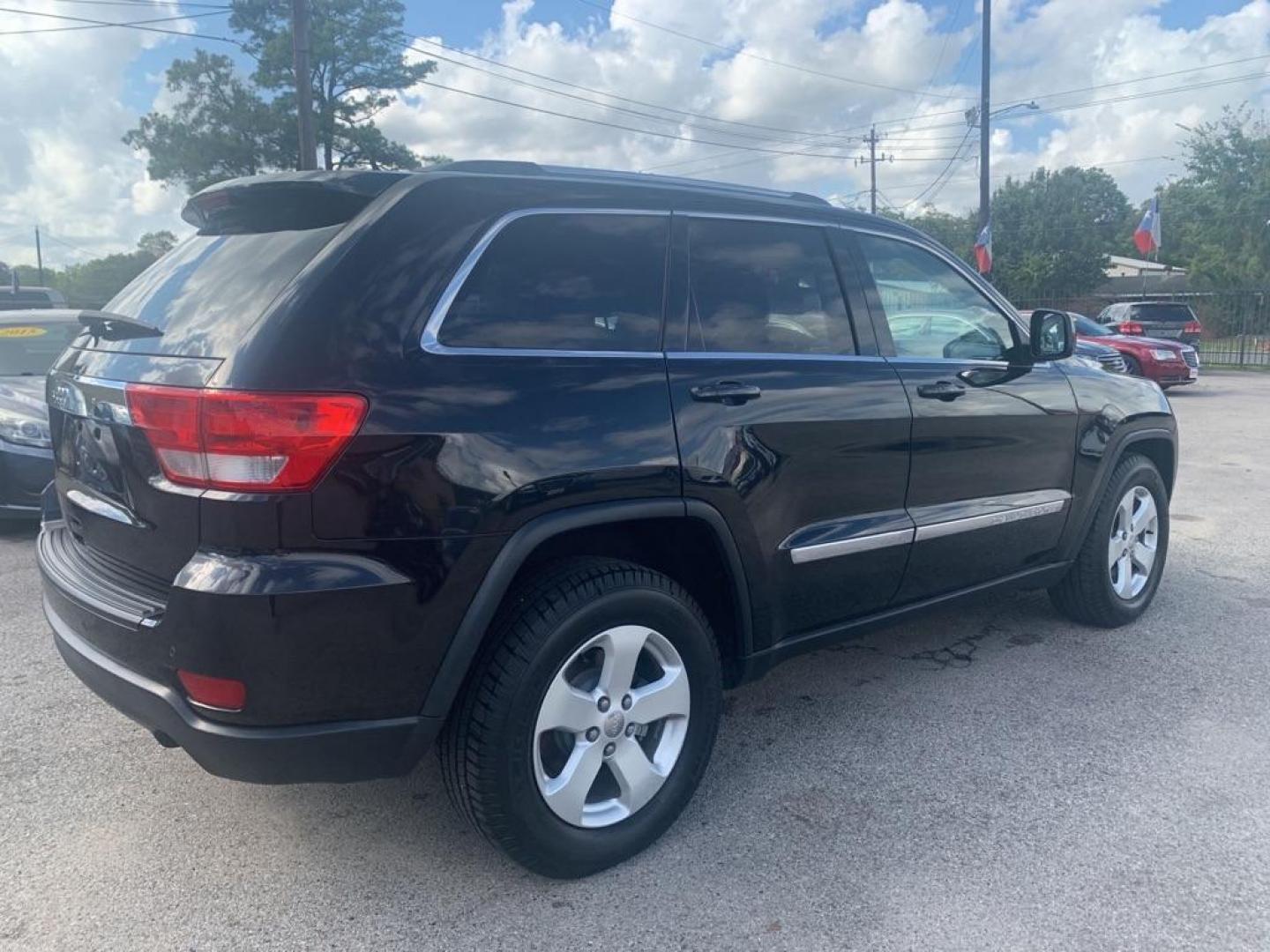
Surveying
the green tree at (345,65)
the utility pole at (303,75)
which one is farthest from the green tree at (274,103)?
the utility pole at (303,75)

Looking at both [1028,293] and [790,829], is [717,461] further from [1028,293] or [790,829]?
[1028,293]

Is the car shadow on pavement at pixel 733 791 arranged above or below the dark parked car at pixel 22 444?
below

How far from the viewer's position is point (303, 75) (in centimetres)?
1528

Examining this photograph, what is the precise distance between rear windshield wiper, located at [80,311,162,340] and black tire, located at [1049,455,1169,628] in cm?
380

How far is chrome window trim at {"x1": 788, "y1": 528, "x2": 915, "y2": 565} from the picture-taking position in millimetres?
3166

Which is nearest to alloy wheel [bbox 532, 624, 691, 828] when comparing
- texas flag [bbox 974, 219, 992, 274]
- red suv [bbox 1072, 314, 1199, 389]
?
red suv [bbox 1072, 314, 1199, 389]

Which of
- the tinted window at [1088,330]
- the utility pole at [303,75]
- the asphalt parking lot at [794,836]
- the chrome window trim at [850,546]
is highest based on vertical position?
the utility pole at [303,75]

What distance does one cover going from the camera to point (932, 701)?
388cm

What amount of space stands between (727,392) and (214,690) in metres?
1.58

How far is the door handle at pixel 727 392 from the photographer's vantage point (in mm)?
2895

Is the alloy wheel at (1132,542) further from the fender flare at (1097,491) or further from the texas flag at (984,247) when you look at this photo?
the texas flag at (984,247)

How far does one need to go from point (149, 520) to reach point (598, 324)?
4.13 ft

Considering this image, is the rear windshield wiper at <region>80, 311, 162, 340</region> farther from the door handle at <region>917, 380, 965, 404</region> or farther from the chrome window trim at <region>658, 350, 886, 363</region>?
the door handle at <region>917, 380, 965, 404</region>

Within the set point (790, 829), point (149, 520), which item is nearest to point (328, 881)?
point (149, 520)
